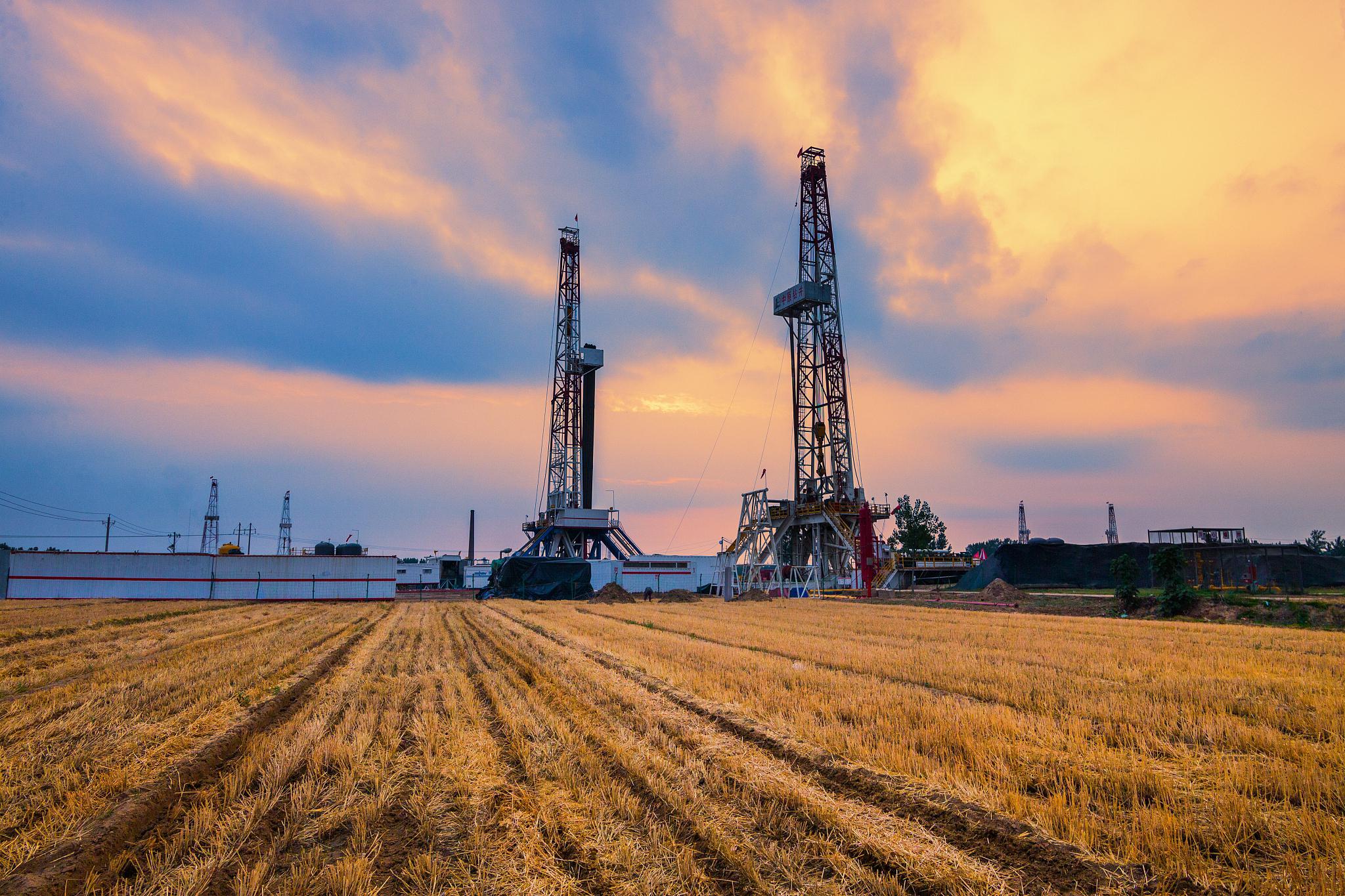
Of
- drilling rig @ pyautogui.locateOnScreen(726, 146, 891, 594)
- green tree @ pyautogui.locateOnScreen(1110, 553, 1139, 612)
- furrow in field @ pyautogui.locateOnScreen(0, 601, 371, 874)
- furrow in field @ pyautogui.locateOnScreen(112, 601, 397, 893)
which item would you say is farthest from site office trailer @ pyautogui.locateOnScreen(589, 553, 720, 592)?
furrow in field @ pyautogui.locateOnScreen(112, 601, 397, 893)

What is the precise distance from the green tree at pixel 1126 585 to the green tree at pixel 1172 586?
835 mm

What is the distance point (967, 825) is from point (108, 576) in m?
54.1

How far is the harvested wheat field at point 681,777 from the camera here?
14.8 feet

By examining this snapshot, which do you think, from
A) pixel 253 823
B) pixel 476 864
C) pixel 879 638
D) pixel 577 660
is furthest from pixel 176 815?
pixel 879 638

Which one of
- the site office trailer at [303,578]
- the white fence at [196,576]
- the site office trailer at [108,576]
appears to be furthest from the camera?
the site office trailer at [303,578]

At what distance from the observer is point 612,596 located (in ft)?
160

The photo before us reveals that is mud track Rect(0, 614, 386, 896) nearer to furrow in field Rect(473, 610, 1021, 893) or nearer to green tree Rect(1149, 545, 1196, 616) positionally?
furrow in field Rect(473, 610, 1021, 893)

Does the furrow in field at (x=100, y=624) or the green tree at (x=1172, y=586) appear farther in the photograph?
the green tree at (x=1172, y=586)

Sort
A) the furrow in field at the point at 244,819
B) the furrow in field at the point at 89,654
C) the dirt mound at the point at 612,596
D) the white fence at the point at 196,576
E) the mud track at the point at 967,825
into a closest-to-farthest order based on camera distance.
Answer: the mud track at the point at 967,825 < the furrow in field at the point at 244,819 < the furrow in field at the point at 89,654 < the white fence at the point at 196,576 < the dirt mound at the point at 612,596

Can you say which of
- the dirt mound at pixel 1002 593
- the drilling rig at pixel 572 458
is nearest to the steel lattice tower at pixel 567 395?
the drilling rig at pixel 572 458

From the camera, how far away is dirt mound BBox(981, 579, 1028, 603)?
3409cm

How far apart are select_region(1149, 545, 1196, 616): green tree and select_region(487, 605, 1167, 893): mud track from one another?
953 inches

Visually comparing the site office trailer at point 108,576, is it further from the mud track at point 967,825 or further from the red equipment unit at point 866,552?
the mud track at point 967,825

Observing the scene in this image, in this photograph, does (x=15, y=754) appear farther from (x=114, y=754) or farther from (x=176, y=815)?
(x=176, y=815)
